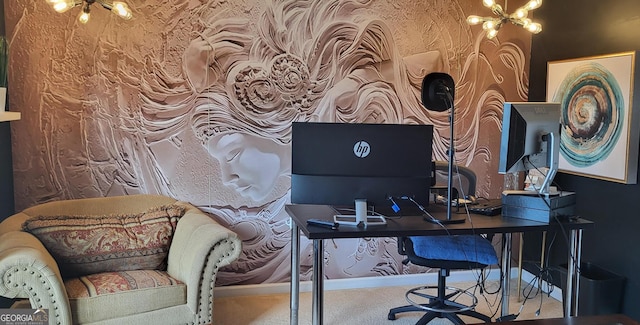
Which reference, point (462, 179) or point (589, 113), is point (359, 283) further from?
point (589, 113)

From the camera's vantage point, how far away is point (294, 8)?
3787 millimetres

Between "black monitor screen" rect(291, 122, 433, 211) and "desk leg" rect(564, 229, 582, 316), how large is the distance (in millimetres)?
945

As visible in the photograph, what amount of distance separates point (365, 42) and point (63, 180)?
2369 mm

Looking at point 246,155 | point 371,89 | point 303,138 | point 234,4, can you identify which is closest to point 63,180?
point 246,155

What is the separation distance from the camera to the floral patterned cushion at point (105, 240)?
115 inches

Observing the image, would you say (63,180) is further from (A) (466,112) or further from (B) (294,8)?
(A) (466,112)

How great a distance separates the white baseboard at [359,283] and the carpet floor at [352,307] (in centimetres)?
4

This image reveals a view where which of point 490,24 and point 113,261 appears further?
point 490,24

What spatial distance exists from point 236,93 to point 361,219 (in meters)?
1.65

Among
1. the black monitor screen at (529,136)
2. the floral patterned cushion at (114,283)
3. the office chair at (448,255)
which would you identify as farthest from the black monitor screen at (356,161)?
the floral patterned cushion at (114,283)

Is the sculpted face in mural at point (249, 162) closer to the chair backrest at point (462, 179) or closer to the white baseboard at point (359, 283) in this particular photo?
the white baseboard at point (359, 283)

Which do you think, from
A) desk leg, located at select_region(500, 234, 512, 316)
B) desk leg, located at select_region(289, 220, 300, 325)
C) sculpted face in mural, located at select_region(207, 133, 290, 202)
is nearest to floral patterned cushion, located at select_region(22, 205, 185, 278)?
sculpted face in mural, located at select_region(207, 133, 290, 202)

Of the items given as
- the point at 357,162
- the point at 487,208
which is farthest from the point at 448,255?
the point at 357,162

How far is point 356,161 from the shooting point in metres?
2.57
